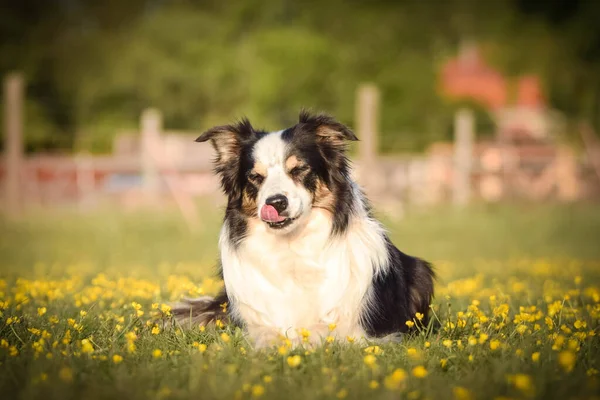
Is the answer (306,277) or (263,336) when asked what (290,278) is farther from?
(263,336)

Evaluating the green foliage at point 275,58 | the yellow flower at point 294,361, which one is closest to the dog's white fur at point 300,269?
the yellow flower at point 294,361

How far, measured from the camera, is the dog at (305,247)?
4.60 metres

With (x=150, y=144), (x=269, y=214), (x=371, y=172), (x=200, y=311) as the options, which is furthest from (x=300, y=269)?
(x=150, y=144)

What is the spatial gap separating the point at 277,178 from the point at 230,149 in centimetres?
60

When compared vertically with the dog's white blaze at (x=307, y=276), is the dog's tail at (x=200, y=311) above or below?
below

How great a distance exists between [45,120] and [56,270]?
2484 cm

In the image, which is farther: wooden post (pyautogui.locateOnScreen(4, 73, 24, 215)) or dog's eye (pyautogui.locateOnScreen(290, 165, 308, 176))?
wooden post (pyautogui.locateOnScreen(4, 73, 24, 215))

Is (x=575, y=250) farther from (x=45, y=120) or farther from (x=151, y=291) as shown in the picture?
(x=45, y=120)

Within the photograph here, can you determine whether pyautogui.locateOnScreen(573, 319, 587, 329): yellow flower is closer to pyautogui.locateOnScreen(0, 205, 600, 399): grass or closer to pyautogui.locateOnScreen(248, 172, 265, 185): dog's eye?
pyautogui.locateOnScreen(0, 205, 600, 399): grass

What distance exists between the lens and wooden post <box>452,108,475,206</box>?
65.8ft

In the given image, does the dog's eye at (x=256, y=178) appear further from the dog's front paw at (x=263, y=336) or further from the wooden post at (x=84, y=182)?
the wooden post at (x=84, y=182)

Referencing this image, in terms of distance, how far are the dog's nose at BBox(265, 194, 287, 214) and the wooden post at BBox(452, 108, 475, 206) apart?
16295 millimetres

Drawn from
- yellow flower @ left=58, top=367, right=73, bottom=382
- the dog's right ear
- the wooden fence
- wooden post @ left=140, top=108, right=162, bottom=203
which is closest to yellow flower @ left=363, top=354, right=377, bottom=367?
yellow flower @ left=58, top=367, right=73, bottom=382

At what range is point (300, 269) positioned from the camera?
4715 millimetres
